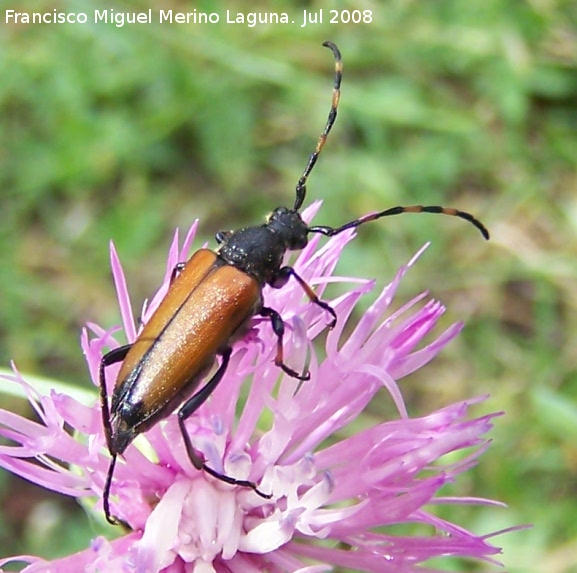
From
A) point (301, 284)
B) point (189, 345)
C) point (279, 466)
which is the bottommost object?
point (279, 466)

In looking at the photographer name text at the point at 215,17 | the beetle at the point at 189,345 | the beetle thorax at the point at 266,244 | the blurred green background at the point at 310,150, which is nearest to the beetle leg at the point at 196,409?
the beetle at the point at 189,345

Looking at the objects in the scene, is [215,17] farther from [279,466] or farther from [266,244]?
[279,466]

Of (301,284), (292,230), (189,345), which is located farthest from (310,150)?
(189,345)

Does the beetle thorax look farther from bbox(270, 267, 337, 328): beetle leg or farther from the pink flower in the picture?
the pink flower

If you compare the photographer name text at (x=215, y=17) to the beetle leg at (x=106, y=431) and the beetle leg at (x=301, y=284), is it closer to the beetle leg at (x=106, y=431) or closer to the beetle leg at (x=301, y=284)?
the beetle leg at (x=301, y=284)

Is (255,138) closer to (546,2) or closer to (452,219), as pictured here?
(452,219)

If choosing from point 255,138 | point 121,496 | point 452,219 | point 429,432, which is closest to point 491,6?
point 452,219
